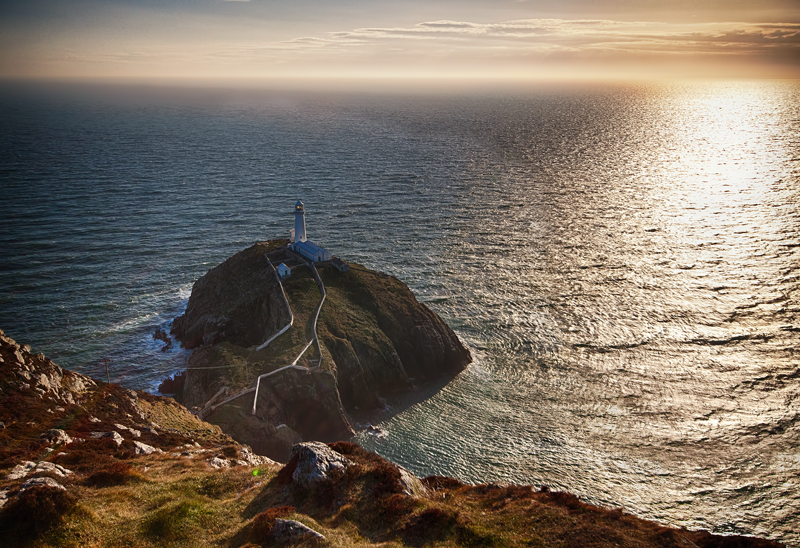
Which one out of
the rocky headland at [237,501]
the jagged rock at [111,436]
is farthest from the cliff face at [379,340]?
the jagged rock at [111,436]

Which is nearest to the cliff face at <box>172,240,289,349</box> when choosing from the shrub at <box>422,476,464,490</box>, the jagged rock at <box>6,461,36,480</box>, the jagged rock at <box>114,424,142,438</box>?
the jagged rock at <box>114,424,142,438</box>

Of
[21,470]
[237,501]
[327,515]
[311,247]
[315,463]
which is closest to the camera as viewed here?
[327,515]

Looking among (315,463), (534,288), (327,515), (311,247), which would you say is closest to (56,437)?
(315,463)

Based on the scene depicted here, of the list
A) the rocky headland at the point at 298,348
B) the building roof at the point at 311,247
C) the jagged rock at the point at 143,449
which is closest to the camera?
the jagged rock at the point at 143,449

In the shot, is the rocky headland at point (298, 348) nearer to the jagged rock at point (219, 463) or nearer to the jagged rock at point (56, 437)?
the jagged rock at point (219, 463)

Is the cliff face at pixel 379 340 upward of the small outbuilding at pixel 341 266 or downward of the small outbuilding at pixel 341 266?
downward

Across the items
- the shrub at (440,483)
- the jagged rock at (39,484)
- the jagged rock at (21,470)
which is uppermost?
the jagged rock at (39,484)

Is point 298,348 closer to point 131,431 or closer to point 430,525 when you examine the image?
point 131,431
